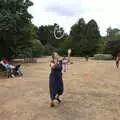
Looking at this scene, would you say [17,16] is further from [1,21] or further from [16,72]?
[16,72]

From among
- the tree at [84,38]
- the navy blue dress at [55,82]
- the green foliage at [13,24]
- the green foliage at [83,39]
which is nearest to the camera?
the navy blue dress at [55,82]

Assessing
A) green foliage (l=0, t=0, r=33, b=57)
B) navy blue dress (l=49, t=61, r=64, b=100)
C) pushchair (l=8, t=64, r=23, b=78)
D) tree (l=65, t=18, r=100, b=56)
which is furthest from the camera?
tree (l=65, t=18, r=100, b=56)

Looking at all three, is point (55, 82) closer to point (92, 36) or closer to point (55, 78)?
point (55, 78)

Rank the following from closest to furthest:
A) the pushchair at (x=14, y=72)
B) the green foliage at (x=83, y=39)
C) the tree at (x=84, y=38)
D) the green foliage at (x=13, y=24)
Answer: the pushchair at (x=14, y=72), the green foliage at (x=13, y=24), the green foliage at (x=83, y=39), the tree at (x=84, y=38)

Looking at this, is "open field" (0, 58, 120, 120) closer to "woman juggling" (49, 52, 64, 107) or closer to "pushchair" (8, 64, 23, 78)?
"woman juggling" (49, 52, 64, 107)

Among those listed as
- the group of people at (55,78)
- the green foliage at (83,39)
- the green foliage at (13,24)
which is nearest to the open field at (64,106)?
the group of people at (55,78)

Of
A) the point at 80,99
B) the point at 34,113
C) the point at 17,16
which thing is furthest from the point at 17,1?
the point at 34,113

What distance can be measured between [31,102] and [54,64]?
195cm

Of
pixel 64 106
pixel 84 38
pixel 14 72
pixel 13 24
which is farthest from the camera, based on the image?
pixel 84 38

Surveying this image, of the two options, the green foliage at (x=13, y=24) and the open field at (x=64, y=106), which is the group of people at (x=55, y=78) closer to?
the open field at (x=64, y=106)

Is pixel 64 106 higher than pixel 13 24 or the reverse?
the reverse

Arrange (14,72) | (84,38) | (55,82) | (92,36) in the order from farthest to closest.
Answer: (92,36)
(84,38)
(14,72)
(55,82)

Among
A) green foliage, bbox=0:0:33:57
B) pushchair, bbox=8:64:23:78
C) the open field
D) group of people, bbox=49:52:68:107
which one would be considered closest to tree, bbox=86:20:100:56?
green foliage, bbox=0:0:33:57

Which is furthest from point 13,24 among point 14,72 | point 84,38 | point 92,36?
point 92,36
